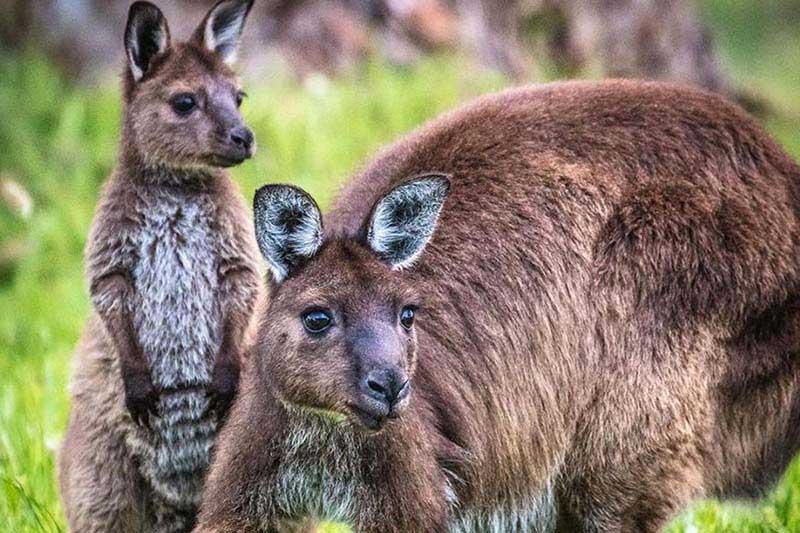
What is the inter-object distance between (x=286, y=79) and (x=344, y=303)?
6.96 meters

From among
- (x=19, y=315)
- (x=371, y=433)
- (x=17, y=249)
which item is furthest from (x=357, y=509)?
(x=17, y=249)

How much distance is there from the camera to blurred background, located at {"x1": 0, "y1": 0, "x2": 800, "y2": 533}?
383 inches

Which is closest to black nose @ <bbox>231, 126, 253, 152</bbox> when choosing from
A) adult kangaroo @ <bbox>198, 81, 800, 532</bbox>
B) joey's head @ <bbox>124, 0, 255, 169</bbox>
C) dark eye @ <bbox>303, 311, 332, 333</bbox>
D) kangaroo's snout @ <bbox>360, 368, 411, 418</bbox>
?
joey's head @ <bbox>124, 0, 255, 169</bbox>

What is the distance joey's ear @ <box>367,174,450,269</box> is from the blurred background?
136 inches

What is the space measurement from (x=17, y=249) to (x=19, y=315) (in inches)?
31.7

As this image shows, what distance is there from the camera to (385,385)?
4.41 metres

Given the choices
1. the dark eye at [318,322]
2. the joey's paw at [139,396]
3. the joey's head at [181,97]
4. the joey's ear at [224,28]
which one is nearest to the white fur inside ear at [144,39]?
the joey's head at [181,97]

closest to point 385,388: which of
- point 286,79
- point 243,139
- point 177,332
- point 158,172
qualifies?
point 177,332

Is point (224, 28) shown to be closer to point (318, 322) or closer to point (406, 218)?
point (406, 218)

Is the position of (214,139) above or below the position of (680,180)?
above

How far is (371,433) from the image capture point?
455 centimetres

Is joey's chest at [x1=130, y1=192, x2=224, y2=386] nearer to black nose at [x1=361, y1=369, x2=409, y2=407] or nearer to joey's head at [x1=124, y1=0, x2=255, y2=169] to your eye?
joey's head at [x1=124, y1=0, x2=255, y2=169]

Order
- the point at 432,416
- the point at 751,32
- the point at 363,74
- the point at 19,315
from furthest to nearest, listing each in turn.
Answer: the point at 751,32
the point at 363,74
the point at 19,315
the point at 432,416

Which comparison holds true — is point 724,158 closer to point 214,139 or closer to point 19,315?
point 214,139
